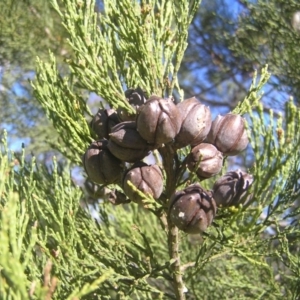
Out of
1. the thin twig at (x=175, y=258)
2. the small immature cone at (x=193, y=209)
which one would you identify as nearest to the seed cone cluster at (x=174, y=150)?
the small immature cone at (x=193, y=209)

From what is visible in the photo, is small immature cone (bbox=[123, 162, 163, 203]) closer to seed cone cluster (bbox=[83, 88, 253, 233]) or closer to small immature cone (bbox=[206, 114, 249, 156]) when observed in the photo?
seed cone cluster (bbox=[83, 88, 253, 233])

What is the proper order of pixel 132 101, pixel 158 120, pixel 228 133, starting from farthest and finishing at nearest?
pixel 132 101, pixel 228 133, pixel 158 120

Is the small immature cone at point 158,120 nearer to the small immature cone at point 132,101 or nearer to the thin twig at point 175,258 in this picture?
the small immature cone at point 132,101

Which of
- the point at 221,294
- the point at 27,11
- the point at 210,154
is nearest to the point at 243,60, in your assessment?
the point at 27,11

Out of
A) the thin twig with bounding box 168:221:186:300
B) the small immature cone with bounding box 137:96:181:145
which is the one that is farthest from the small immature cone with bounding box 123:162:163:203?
the thin twig with bounding box 168:221:186:300

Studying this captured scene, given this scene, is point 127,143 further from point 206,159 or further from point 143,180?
point 206,159

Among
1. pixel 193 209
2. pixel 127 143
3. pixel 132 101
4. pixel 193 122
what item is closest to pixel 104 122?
A: pixel 132 101

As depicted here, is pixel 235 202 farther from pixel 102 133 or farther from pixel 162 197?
pixel 102 133
